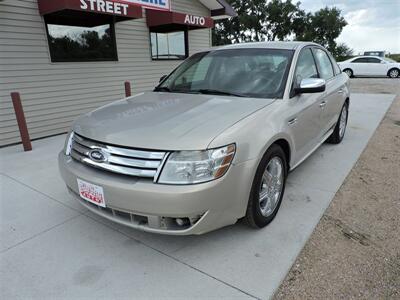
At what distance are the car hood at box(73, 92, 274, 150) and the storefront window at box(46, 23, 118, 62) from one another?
405cm

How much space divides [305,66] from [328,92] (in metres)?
0.68

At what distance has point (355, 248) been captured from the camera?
2488 millimetres

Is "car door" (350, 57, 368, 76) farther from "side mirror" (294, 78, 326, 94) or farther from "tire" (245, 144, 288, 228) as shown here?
"tire" (245, 144, 288, 228)

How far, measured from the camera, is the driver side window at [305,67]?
3.27m

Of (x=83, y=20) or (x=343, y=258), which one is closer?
(x=343, y=258)

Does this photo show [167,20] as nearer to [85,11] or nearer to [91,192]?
[85,11]

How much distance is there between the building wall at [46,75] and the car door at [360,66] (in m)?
15.3

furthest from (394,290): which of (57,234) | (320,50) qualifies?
(320,50)

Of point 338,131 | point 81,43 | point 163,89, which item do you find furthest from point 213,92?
point 81,43

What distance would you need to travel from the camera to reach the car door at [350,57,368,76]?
61.9ft

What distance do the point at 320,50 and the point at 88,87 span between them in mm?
4930

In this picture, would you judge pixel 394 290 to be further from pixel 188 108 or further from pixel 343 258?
pixel 188 108

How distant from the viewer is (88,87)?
696 cm

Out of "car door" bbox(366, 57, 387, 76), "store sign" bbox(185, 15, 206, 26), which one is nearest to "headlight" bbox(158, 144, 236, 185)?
"store sign" bbox(185, 15, 206, 26)
